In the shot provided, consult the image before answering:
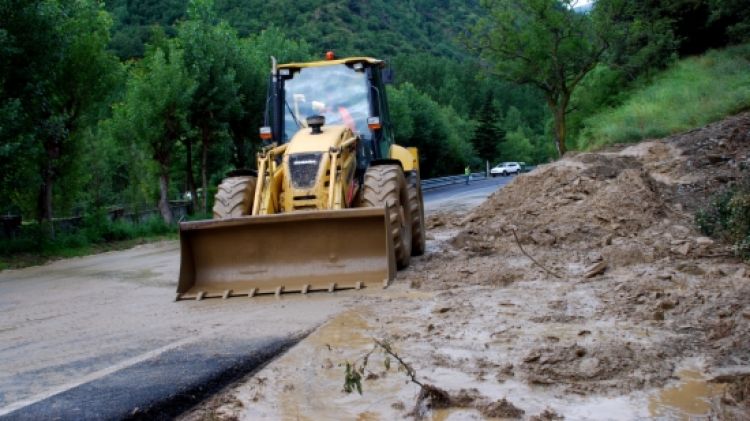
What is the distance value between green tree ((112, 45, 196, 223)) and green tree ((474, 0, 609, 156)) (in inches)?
587

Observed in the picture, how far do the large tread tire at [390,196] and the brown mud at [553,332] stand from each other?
0.35 metres

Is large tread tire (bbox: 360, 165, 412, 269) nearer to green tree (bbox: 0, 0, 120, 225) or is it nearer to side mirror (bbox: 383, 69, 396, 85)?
side mirror (bbox: 383, 69, 396, 85)

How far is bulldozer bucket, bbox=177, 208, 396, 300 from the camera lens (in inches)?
375

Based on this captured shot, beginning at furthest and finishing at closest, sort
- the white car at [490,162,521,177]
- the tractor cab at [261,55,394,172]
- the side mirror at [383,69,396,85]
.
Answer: the white car at [490,162,521,177] → the side mirror at [383,69,396,85] → the tractor cab at [261,55,394,172]

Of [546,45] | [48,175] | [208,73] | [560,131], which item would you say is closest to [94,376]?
[48,175]

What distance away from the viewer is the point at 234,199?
10.4m

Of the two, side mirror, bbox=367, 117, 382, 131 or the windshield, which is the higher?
the windshield

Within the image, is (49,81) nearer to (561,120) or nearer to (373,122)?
(373,122)

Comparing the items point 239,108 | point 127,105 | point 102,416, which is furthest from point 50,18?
point 102,416

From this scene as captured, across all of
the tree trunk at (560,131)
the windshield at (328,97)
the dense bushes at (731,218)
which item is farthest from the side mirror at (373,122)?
the tree trunk at (560,131)

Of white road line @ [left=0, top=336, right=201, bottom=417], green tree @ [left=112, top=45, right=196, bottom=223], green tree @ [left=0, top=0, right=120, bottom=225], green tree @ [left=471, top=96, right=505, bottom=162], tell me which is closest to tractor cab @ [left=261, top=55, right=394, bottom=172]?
white road line @ [left=0, top=336, right=201, bottom=417]

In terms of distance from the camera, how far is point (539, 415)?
15.2ft

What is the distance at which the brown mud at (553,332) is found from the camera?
4941 mm

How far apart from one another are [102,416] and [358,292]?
181 inches
